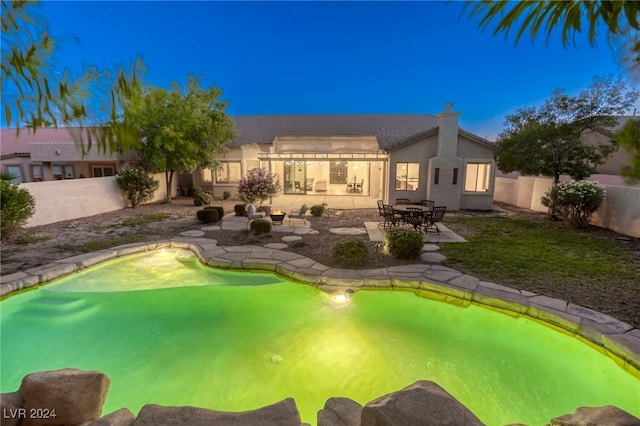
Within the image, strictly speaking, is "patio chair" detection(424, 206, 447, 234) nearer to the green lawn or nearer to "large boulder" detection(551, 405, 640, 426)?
the green lawn

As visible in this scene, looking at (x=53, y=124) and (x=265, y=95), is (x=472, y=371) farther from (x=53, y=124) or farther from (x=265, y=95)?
(x=265, y=95)

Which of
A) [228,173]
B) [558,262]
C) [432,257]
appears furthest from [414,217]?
[228,173]

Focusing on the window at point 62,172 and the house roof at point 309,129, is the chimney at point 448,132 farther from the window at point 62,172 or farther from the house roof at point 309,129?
the window at point 62,172

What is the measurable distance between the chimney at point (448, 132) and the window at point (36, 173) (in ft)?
76.2

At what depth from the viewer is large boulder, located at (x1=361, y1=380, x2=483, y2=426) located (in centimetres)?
185

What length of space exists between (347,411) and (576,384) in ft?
11.3

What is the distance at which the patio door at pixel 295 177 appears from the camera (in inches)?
779

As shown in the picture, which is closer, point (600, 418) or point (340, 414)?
point (600, 418)

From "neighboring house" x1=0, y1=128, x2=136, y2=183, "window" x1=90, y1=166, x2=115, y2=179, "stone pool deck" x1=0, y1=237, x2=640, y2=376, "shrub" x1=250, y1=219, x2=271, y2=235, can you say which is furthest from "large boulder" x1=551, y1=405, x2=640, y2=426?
"window" x1=90, y1=166, x2=115, y2=179

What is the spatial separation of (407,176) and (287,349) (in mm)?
12610

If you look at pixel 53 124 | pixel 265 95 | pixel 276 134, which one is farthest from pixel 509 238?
pixel 265 95

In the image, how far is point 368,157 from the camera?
16.2 metres

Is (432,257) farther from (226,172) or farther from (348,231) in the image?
(226,172)

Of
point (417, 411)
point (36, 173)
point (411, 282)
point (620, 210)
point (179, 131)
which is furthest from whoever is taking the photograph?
point (36, 173)
